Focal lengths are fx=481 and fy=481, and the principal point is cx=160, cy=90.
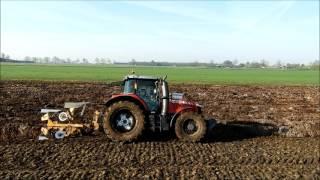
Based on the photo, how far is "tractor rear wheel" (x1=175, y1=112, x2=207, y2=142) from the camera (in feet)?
43.3

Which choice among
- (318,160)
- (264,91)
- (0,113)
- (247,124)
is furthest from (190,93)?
(318,160)

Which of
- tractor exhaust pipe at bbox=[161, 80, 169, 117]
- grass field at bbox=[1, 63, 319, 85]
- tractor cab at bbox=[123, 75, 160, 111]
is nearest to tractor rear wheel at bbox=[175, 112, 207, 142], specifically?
tractor exhaust pipe at bbox=[161, 80, 169, 117]

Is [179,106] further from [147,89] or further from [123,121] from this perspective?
[123,121]

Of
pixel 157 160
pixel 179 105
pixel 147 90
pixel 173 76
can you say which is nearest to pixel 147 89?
pixel 147 90

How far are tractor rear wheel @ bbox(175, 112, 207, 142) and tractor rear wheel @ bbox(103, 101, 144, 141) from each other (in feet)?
3.51

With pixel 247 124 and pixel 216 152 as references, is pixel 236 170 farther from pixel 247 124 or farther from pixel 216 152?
pixel 247 124

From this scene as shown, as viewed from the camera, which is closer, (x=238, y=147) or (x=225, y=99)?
(x=238, y=147)

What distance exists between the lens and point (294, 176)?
32.3 ft

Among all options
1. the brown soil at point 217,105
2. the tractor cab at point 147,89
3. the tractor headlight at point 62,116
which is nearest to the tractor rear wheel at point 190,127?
the tractor cab at point 147,89

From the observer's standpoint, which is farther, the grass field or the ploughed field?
the grass field

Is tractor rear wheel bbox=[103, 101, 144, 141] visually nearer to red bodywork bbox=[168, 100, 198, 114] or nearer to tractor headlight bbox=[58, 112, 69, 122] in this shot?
red bodywork bbox=[168, 100, 198, 114]

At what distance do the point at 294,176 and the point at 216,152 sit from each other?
2.52m

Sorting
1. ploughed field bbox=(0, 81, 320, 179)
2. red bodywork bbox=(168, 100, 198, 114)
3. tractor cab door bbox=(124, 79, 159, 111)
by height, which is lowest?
ploughed field bbox=(0, 81, 320, 179)

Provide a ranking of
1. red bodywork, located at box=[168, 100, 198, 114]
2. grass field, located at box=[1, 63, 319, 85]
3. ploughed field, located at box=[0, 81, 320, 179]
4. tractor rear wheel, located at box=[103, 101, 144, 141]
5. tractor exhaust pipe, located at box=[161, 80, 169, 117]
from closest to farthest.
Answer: ploughed field, located at box=[0, 81, 320, 179]
tractor rear wheel, located at box=[103, 101, 144, 141]
tractor exhaust pipe, located at box=[161, 80, 169, 117]
red bodywork, located at box=[168, 100, 198, 114]
grass field, located at box=[1, 63, 319, 85]
